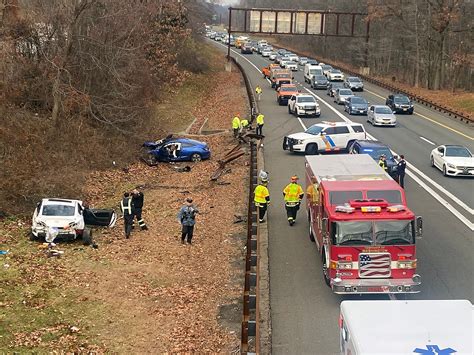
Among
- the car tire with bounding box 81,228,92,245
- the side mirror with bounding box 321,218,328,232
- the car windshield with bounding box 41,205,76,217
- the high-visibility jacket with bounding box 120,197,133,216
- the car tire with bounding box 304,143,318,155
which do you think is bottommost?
the car tire with bounding box 81,228,92,245

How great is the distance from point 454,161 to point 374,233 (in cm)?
1529

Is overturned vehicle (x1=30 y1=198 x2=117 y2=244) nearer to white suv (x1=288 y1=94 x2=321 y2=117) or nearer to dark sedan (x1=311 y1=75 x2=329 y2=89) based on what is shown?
white suv (x1=288 y1=94 x2=321 y2=117)

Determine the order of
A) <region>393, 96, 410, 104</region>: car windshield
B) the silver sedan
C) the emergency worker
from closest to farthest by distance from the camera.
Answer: the emergency worker
the silver sedan
<region>393, 96, 410, 104</region>: car windshield

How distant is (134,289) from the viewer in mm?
17484

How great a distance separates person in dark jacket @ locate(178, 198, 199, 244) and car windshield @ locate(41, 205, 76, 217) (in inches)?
147

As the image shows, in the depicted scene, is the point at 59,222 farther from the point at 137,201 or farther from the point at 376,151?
the point at 376,151

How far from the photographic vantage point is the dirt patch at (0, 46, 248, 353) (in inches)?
566

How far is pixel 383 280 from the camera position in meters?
15.1

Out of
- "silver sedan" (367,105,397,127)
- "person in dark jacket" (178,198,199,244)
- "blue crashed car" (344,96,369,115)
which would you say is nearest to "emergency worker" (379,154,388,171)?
"person in dark jacket" (178,198,199,244)

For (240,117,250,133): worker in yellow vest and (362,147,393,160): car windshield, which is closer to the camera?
(362,147,393,160): car windshield

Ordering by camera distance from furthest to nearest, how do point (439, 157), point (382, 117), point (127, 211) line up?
1. point (382, 117)
2. point (439, 157)
3. point (127, 211)

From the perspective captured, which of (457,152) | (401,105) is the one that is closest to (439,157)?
(457,152)

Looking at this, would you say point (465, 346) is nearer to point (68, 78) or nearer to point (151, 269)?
point (151, 269)

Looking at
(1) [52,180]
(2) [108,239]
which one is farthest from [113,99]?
(2) [108,239]
